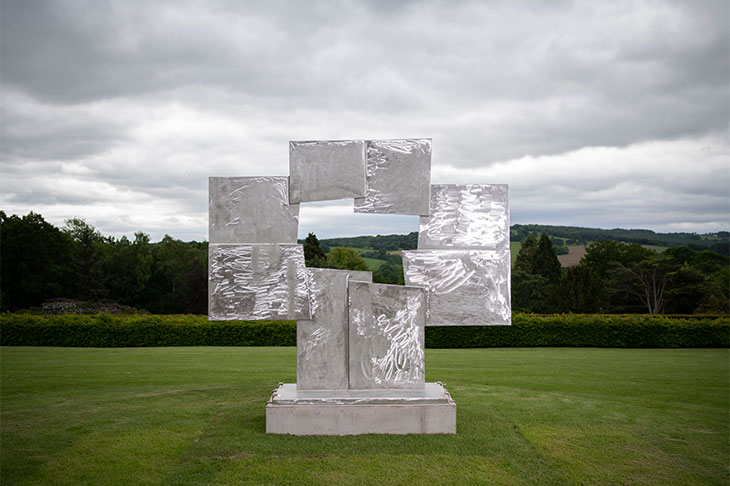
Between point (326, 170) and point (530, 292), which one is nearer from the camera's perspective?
point (326, 170)

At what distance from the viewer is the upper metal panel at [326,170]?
252 inches

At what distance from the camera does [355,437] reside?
19.0 ft

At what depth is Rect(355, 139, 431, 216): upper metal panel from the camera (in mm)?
6406

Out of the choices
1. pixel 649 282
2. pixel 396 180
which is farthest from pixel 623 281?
pixel 396 180

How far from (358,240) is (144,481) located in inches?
1373

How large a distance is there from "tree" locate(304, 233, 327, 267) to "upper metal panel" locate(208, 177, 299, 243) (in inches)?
980

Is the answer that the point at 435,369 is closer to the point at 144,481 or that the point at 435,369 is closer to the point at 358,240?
the point at 144,481

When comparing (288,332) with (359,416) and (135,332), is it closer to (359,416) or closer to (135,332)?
(135,332)

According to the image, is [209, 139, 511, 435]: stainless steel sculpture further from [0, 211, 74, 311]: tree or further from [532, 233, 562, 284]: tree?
[532, 233, 562, 284]: tree

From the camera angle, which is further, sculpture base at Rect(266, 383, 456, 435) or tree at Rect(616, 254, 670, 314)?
tree at Rect(616, 254, 670, 314)

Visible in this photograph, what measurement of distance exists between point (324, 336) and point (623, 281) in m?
32.2

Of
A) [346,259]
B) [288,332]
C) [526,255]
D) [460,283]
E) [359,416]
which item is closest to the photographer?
[359,416]

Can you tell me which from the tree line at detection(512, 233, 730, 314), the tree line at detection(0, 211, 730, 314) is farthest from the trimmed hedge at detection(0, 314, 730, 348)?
the tree line at detection(512, 233, 730, 314)

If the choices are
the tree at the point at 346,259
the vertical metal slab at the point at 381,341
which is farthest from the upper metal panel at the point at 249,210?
the tree at the point at 346,259
